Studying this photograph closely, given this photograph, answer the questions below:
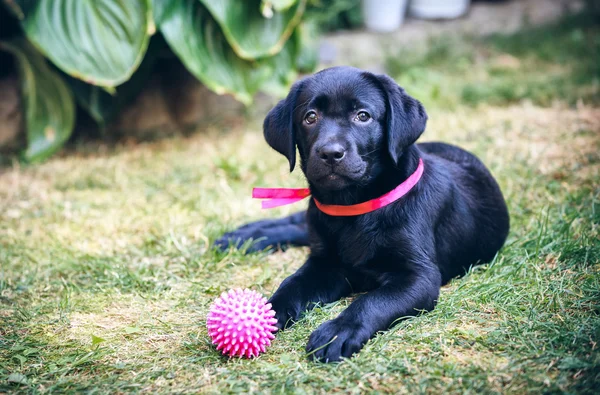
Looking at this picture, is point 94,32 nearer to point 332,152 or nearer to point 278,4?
point 278,4

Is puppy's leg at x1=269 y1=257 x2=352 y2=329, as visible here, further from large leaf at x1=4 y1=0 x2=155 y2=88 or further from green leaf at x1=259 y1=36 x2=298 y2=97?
green leaf at x1=259 y1=36 x2=298 y2=97

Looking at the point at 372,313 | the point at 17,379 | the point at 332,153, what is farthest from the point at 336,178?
the point at 17,379

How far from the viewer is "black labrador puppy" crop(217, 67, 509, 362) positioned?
2.30m

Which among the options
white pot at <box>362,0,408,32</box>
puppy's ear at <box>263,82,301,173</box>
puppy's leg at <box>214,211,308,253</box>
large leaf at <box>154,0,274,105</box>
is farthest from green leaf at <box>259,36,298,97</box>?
white pot at <box>362,0,408,32</box>

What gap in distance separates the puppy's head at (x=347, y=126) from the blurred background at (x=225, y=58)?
6.77 feet

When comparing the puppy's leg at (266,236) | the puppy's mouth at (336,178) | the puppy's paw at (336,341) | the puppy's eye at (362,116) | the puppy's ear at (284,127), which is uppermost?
the puppy's eye at (362,116)

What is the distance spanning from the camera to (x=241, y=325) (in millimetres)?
1972

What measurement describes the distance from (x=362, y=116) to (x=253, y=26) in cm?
249

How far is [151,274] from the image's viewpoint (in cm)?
282

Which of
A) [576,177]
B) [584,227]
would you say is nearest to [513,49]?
[576,177]

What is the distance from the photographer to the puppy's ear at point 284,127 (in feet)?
8.49

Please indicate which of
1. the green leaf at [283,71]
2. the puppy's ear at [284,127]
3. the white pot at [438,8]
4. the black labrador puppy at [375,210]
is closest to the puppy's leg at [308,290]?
the black labrador puppy at [375,210]

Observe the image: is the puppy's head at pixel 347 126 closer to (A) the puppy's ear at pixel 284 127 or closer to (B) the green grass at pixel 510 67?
(A) the puppy's ear at pixel 284 127

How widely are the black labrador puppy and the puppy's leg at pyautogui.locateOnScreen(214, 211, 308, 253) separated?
19.8 inches
